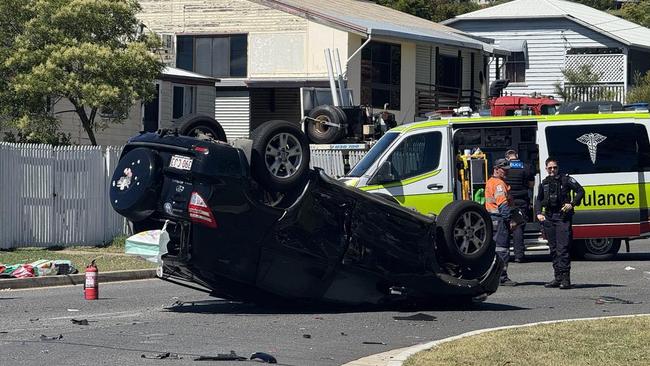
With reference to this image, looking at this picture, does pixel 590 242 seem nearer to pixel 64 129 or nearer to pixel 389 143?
pixel 389 143

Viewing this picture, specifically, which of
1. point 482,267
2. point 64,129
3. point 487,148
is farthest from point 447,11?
point 482,267

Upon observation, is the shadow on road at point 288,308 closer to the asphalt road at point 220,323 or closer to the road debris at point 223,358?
the asphalt road at point 220,323

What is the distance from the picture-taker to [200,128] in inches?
537

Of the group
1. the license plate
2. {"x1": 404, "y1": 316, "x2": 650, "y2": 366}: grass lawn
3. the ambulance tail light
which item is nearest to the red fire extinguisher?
the license plate

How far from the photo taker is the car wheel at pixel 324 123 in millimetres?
28328

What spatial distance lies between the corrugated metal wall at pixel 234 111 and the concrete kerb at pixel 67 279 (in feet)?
68.5

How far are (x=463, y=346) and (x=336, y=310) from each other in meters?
3.27

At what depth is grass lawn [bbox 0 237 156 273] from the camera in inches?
792

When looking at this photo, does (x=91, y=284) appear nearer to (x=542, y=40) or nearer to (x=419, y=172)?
(x=419, y=172)

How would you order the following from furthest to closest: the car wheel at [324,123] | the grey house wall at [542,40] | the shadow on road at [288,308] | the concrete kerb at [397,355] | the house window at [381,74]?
1. the grey house wall at [542,40]
2. the house window at [381,74]
3. the car wheel at [324,123]
4. the shadow on road at [288,308]
5. the concrete kerb at [397,355]

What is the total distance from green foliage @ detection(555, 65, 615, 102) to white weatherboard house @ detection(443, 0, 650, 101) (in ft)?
2.56

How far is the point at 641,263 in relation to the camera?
21094mm

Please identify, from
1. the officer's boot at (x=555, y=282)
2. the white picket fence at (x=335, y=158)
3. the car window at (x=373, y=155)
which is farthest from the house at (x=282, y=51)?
the officer's boot at (x=555, y=282)

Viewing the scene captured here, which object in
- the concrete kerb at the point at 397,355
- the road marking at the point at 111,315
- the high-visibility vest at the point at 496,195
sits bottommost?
the road marking at the point at 111,315
